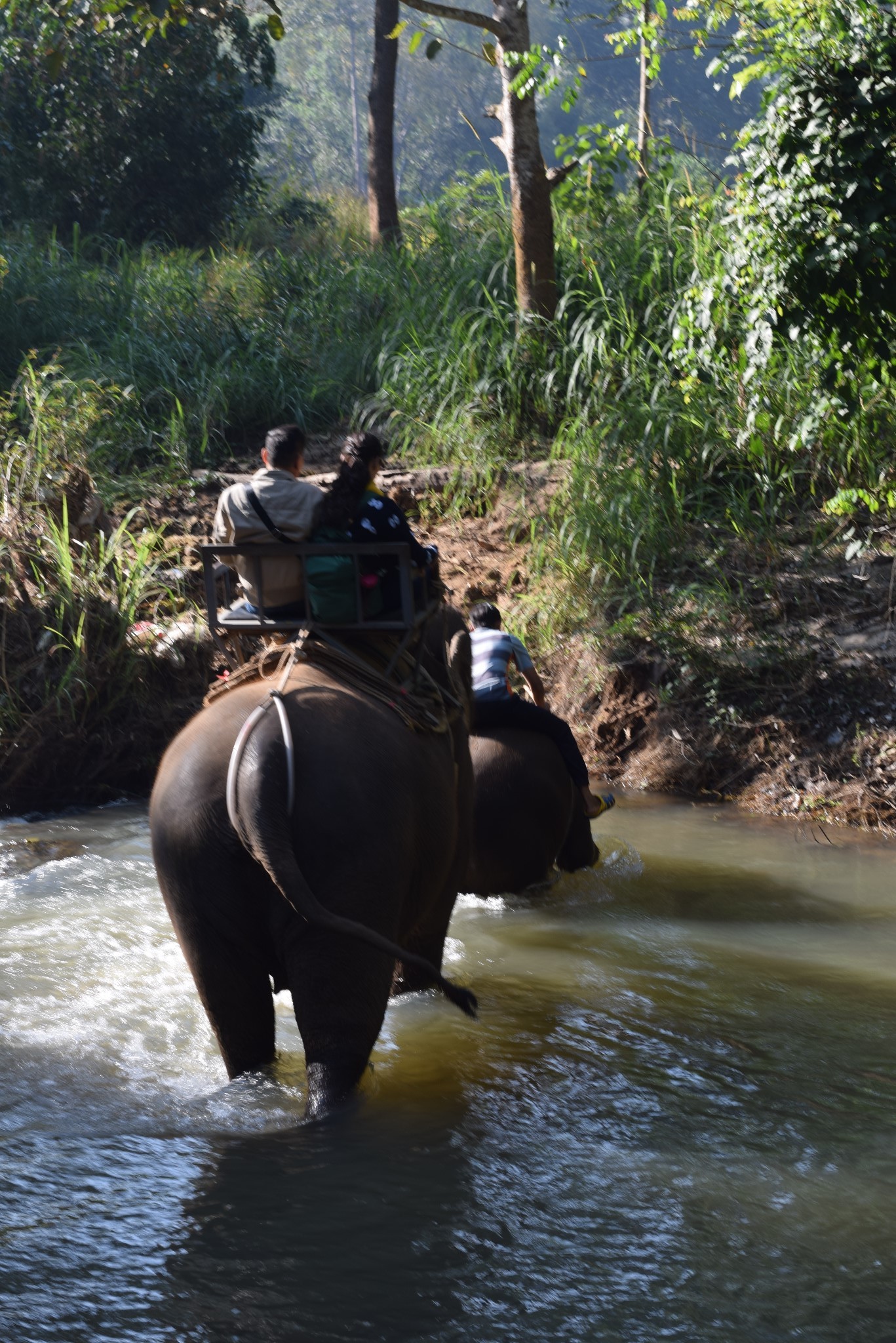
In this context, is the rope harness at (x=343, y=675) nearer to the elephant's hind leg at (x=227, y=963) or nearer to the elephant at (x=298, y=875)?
the elephant at (x=298, y=875)

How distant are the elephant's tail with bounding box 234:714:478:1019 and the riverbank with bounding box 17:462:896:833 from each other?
3643 mm

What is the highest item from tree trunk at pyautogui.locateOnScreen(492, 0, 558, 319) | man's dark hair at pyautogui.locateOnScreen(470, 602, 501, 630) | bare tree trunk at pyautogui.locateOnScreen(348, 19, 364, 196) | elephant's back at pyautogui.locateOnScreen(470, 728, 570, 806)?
bare tree trunk at pyautogui.locateOnScreen(348, 19, 364, 196)

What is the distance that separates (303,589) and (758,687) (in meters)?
4.41

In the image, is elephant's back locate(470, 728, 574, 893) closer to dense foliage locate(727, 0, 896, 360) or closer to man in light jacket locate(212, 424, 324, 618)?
man in light jacket locate(212, 424, 324, 618)

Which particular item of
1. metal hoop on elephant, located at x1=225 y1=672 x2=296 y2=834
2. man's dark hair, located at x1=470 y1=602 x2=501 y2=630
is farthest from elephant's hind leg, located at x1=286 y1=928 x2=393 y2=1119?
man's dark hair, located at x1=470 y1=602 x2=501 y2=630

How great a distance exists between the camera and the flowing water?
2.67 m

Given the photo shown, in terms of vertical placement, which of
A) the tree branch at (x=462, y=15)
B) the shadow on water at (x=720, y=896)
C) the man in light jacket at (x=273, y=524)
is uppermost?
the tree branch at (x=462, y=15)

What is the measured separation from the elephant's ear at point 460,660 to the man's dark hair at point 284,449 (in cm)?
80

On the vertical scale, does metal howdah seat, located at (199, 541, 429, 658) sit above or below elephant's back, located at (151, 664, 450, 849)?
above

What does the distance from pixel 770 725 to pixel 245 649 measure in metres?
4.30

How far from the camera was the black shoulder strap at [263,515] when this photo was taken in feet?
13.2

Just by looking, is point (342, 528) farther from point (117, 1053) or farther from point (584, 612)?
point (584, 612)

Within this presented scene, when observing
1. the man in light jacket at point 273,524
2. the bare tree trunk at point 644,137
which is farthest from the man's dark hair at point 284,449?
the bare tree trunk at point 644,137

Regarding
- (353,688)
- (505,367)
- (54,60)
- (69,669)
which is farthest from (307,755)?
(505,367)
